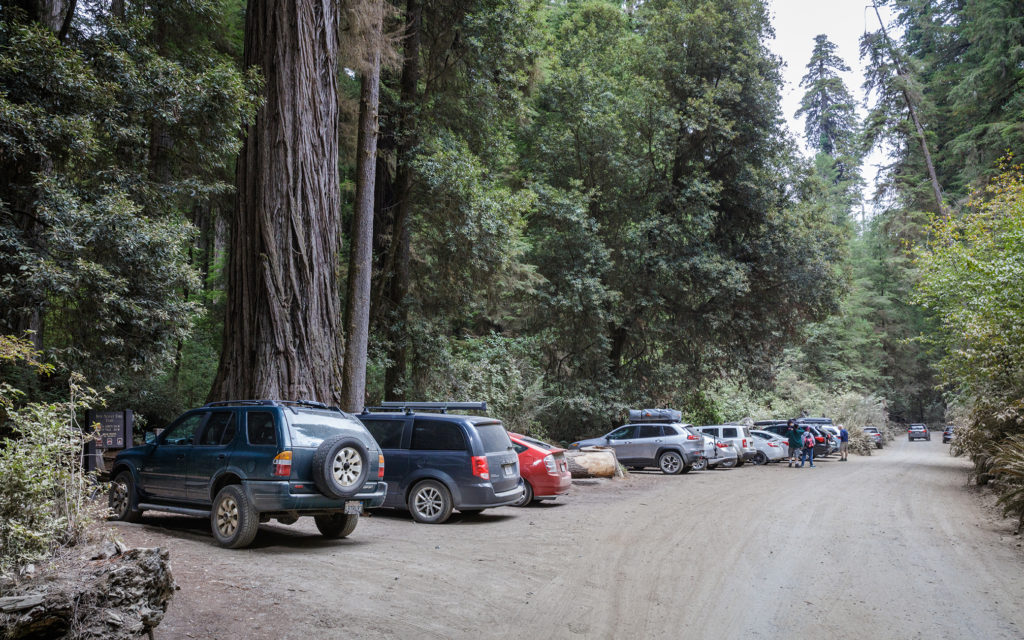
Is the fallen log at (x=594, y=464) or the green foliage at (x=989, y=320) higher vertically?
the green foliage at (x=989, y=320)

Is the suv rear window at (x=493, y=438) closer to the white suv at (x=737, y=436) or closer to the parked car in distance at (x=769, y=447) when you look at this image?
the white suv at (x=737, y=436)

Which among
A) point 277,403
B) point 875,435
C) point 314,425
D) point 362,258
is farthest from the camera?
point 875,435

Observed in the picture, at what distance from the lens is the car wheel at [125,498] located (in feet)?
29.1

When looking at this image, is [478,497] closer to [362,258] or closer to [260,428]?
[260,428]

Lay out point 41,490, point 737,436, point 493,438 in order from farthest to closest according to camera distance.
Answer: point 737,436 → point 493,438 → point 41,490

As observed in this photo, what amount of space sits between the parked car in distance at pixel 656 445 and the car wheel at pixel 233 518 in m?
15.2

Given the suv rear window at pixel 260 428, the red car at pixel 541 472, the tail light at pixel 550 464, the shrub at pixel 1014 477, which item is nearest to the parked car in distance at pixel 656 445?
the red car at pixel 541 472

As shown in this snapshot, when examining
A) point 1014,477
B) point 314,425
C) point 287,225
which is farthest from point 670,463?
point 314,425

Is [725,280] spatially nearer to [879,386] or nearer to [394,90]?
[394,90]

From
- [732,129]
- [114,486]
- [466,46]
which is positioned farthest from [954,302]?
[114,486]

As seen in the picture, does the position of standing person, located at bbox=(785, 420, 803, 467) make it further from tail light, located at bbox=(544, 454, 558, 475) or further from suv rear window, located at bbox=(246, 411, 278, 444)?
suv rear window, located at bbox=(246, 411, 278, 444)

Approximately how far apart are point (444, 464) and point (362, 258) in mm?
5633

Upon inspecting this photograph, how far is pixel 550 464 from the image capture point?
1303cm

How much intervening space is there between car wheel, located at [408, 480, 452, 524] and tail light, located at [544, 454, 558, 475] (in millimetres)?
2958
